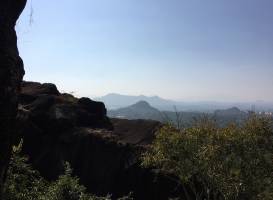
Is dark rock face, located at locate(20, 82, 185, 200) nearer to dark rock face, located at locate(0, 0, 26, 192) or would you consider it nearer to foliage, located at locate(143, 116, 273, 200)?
foliage, located at locate(143, 116, 273, 200)

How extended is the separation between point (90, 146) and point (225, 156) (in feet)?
80.0

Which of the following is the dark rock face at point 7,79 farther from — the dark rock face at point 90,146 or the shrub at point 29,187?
the dark rock face at point 90,146

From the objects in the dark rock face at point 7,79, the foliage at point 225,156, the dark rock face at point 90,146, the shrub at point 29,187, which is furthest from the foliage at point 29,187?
the dark rock face at point 90,146

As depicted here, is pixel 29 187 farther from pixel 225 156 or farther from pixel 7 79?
pixel 225 156

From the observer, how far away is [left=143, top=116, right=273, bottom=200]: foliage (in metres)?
38.5

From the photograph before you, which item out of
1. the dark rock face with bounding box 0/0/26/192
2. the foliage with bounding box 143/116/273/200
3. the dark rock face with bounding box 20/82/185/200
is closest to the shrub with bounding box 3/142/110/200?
the dark rock face with bounding box 0/0/26/192

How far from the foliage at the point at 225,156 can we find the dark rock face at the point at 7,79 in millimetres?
28997

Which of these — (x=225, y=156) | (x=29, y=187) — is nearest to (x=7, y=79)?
(x=29, y=187)

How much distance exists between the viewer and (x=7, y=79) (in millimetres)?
11102

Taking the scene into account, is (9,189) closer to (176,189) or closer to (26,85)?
(176,189)

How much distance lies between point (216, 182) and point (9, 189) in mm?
23423

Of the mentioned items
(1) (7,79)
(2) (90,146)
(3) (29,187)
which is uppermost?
(1) (7,79)

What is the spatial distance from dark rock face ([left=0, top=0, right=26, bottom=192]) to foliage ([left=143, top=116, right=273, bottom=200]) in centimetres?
2900

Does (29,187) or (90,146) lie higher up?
(29,187)
